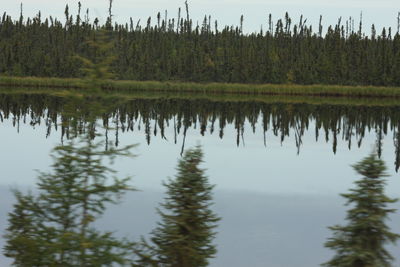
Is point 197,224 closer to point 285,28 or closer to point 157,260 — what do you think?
point 157,260

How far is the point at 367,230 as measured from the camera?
7.62 metres

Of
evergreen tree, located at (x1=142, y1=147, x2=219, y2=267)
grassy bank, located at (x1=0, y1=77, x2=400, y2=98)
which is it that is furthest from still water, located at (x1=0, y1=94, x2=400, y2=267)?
grassy bank, located at (x1=0, y1=77, x2=400, y2=98)

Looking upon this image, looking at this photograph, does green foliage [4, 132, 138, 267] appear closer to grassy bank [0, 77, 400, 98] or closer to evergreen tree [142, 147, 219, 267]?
evergreen tree [142, 147, 219, 267]

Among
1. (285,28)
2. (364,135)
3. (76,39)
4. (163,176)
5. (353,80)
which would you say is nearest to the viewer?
(163,176)

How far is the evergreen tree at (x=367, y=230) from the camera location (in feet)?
24.6

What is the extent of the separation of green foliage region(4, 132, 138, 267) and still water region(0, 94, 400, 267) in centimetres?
62

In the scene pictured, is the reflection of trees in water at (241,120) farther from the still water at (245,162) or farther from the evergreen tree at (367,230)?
the evergreen tree at (367,230)

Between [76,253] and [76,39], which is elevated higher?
[76,39]

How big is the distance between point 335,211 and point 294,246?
4.16 m

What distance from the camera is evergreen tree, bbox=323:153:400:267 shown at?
749cm

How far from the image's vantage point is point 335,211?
16047 millimetres

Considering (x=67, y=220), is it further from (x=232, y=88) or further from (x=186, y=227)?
(x=232, y=88)

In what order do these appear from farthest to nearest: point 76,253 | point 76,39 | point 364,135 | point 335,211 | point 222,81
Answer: point 76,39 → point 222,81 → point 364,135 → point 335,211 → point 76,253

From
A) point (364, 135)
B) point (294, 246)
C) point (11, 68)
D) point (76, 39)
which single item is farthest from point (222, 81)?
point (294, 246)
